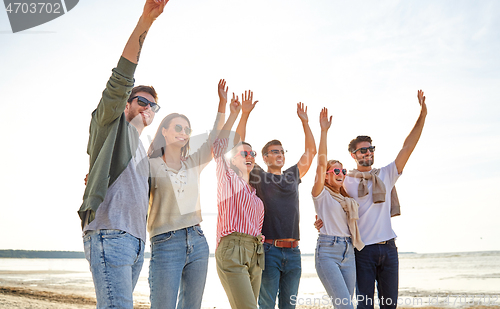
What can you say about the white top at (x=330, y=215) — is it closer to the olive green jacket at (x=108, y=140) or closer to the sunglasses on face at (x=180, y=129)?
the sunglasses on face at (x=180, y=129)

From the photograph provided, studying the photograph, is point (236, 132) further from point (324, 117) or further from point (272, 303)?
point (272, 303)

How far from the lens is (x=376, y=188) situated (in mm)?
5551

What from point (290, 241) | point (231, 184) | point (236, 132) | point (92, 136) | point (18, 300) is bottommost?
point (18, 300)

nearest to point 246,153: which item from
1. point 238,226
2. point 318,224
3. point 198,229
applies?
point 238,226

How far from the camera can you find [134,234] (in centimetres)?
278

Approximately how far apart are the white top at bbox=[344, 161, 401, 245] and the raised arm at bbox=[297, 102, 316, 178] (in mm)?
706

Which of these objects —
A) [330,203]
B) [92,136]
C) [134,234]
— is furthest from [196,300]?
[330,203]

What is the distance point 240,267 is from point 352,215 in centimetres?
199

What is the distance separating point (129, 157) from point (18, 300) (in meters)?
11.8

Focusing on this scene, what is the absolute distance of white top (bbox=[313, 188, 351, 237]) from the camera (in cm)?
542

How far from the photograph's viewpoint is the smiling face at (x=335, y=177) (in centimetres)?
587

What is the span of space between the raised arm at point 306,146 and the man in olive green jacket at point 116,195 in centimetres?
306

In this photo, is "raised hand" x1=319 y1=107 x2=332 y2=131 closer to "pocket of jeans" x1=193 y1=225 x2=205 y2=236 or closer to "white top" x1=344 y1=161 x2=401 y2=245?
"white top" x1=344 y1=161 x2=401 y2=245

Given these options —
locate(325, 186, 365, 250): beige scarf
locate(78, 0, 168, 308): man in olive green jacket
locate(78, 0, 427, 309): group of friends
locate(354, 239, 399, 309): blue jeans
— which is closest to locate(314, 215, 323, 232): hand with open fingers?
locate(78, 0, 427, 309): group of friends
